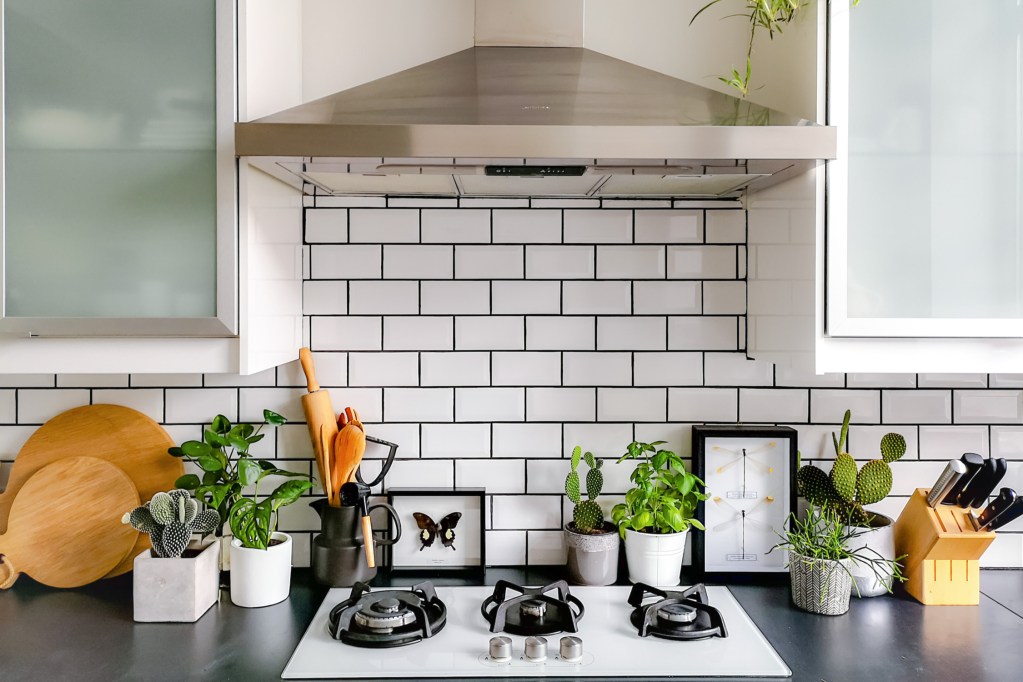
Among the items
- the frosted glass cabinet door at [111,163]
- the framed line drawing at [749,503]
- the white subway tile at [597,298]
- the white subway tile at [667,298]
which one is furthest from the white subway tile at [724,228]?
the frosted glass cabinet door at [111,163]

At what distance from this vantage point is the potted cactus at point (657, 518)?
63.4 inches

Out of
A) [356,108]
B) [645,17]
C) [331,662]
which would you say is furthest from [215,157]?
[645,17]

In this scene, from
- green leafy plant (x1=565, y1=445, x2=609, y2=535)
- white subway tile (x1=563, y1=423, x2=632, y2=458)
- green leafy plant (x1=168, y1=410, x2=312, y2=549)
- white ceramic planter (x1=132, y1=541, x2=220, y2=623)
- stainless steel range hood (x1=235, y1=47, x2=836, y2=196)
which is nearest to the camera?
stainless steel range hood (x1=235, y1=47, x2=836, y2=196)

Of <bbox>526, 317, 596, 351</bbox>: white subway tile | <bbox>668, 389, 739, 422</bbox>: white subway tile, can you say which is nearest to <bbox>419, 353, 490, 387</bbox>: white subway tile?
<bbox>526, 317, 596, 351</bbox>: white subway tile

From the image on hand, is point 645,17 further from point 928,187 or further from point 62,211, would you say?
point 62,211

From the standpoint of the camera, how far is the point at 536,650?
51.1 inches

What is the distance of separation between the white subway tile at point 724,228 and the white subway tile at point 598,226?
189mm

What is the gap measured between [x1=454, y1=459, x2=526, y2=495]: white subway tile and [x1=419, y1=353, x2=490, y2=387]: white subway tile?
7.5 inches

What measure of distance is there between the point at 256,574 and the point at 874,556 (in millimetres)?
1289

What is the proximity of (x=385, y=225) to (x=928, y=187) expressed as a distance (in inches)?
43.9

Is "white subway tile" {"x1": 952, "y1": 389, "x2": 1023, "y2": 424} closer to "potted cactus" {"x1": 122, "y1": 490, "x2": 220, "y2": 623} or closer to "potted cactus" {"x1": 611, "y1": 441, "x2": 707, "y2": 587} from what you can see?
"potted cactus" {"x1": 611, "y1": 441, "x2": 707, "y2": 587}

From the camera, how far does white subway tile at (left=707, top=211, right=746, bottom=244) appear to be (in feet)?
5.74

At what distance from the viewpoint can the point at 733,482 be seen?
1.71 metres

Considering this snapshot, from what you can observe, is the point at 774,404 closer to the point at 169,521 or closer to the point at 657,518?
the point at 657,518
